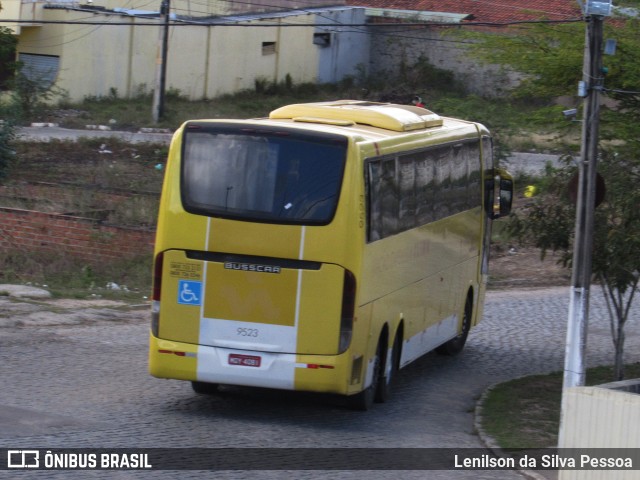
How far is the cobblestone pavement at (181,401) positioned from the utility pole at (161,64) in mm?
20397

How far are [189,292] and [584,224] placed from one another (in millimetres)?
4466

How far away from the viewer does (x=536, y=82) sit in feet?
50.5

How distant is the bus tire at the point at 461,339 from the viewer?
1609 cm

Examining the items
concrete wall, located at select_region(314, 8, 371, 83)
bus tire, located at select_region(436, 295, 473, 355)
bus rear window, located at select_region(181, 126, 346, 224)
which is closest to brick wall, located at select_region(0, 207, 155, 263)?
bus tire, located at select_region(436, 295, 473, 355)

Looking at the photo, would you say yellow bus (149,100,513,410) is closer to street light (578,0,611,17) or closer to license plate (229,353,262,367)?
license plate (229,353,262,367)

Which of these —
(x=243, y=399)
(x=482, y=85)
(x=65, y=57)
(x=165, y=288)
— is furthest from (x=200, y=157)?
(x=482, y=85)

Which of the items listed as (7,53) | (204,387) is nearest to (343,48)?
(7,53)

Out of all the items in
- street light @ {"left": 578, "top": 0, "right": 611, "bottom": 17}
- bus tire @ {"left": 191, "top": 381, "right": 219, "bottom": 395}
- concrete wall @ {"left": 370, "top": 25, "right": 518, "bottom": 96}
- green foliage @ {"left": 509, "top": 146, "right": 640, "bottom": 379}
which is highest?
concrete wall @ {"left": 370, "top": 25, "right": 518, "bottom": 96}

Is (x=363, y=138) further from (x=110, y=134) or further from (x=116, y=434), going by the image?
(x=110, y=134)

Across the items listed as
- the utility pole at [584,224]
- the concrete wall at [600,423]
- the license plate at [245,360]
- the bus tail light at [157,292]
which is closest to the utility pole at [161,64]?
the utility pole at [584,224]

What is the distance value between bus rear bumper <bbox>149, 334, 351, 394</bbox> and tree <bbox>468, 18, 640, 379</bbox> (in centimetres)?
399

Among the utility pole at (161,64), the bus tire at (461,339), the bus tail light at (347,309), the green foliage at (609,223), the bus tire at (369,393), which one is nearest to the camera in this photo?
the bus tail light at (347,309)

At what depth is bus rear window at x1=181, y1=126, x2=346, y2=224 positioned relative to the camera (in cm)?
1070

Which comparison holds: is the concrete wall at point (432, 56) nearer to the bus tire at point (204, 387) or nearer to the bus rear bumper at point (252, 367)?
the bus tire at point (204, 387)
